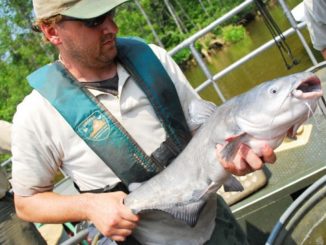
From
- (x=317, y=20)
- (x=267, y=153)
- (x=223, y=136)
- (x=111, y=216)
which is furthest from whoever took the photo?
(x=317, y=20)

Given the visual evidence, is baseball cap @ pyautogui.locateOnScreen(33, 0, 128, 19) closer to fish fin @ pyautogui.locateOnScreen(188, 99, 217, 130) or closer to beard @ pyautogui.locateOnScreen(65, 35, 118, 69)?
beard @ pyautogui.locateOnScreen(65, 35, 118, 69)

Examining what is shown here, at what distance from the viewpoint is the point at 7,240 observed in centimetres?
477

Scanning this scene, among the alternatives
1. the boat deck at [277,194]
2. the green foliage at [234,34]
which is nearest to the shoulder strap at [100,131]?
the boat deck at [277,194]

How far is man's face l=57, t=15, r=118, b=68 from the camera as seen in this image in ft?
7.64

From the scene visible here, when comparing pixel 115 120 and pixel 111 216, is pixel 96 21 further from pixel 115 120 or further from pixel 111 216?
pixel 111 216

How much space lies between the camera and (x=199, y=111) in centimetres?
255

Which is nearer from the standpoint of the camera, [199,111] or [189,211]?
[189,211]

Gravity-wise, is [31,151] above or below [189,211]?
above

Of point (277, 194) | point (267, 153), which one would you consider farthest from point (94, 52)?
point (277, 194)

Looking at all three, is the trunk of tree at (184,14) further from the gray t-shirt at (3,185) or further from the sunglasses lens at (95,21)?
the sunglasses lens at (95,21)

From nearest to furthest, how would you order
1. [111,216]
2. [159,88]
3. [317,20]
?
[111,216] → [159,88] → [317,20]

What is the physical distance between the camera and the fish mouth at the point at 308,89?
1.87 meters

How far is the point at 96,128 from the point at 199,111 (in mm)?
521

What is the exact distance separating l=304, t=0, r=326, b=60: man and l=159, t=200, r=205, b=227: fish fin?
1836 millimetres
